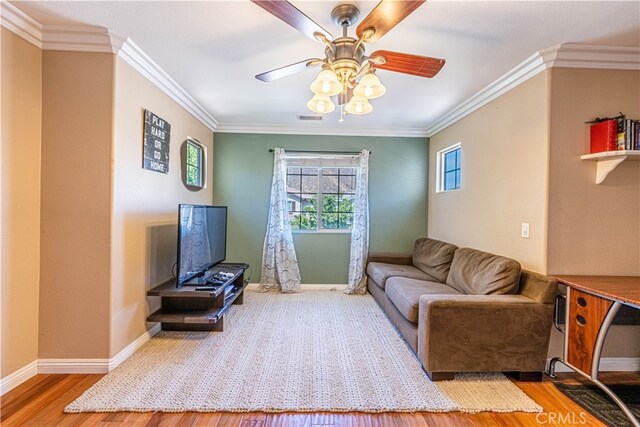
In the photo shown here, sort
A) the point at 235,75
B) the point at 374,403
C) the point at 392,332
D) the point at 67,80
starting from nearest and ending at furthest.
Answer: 1. the point at 374,403
2. the point at 67,80
3. the point at 235,75
4. the point at 392,332

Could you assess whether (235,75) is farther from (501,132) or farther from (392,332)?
(392,332)

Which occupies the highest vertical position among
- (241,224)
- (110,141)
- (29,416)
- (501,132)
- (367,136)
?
(367,136)

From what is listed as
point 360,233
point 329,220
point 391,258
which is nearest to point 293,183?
point 329,220

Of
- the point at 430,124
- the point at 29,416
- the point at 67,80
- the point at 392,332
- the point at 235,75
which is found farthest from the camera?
the point at 430,124

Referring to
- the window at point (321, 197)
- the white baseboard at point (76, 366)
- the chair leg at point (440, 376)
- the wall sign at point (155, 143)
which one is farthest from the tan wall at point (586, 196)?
the white baseboard at point (76, 366)

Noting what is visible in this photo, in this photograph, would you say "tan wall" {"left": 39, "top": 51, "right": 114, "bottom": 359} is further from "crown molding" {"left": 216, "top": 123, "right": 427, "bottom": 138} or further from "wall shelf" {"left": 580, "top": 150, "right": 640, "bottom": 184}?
"wall shelf" {"left": 580, "top": 150, "right": 640, "bottom": 184}

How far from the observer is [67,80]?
2.23 meters

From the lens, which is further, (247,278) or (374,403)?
(247,278)

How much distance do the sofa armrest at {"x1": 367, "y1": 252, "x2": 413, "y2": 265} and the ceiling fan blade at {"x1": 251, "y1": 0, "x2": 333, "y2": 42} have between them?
323cm

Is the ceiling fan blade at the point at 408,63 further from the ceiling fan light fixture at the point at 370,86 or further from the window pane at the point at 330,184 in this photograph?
the window pane at the point at 330,184

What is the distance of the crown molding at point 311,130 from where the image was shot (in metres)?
4.46

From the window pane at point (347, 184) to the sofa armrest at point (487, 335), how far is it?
2771 mm

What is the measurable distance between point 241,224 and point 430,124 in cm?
311

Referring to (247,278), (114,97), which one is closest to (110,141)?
(114,97)
